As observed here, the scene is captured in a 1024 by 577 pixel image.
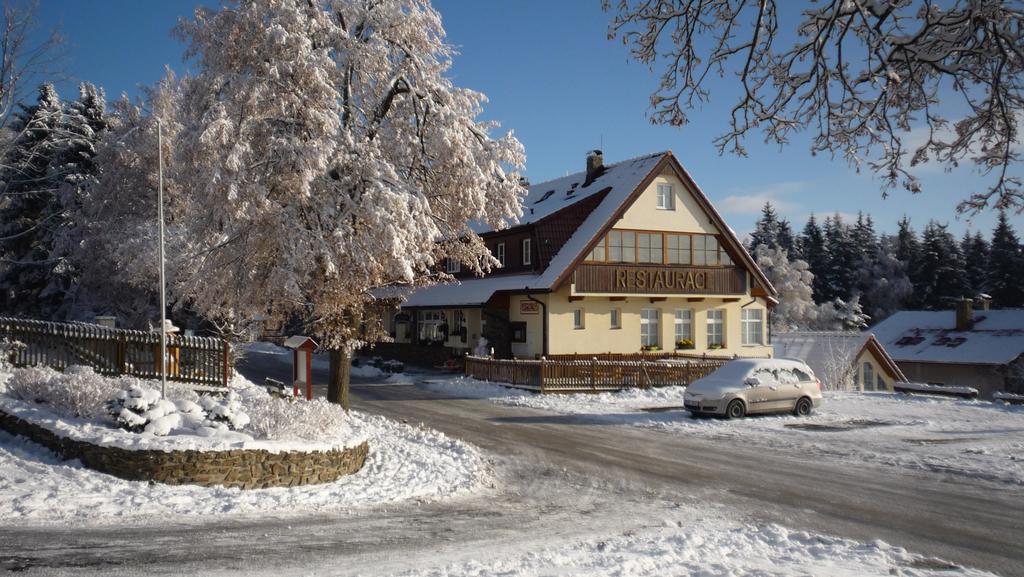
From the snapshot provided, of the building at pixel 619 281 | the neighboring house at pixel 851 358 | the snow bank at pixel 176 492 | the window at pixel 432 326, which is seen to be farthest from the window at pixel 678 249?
the snow bank at pixel 176 492

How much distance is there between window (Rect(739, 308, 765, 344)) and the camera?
117 ft

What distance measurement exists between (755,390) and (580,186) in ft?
61.7

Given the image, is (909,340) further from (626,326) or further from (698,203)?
(626,326)

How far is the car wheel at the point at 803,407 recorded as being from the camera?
20.6 m

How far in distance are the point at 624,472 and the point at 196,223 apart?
32.0 feet

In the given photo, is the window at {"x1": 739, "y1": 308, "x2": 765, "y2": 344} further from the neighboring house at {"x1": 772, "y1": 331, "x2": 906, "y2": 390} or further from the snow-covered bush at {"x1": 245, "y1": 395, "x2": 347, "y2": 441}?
the snow-covered bush at {"x1": 245, "y1": 395, "x2": 347, "y2": 441}

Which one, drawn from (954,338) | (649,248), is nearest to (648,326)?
(649,248)

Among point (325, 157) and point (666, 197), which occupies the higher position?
point (666, 197)

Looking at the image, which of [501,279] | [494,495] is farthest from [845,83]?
[501,279]

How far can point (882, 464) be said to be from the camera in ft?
45.6

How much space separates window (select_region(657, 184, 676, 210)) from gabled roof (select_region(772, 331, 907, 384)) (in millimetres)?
12092

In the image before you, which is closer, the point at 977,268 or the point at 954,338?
the point at 954,338

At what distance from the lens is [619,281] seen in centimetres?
3056

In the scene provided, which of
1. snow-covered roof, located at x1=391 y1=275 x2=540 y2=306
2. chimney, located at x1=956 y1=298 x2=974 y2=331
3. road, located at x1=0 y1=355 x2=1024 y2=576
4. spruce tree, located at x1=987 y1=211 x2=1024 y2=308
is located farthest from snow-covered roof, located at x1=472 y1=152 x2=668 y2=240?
spruce tree, located at x1=987 y1=211 x2=1024 y2=308
